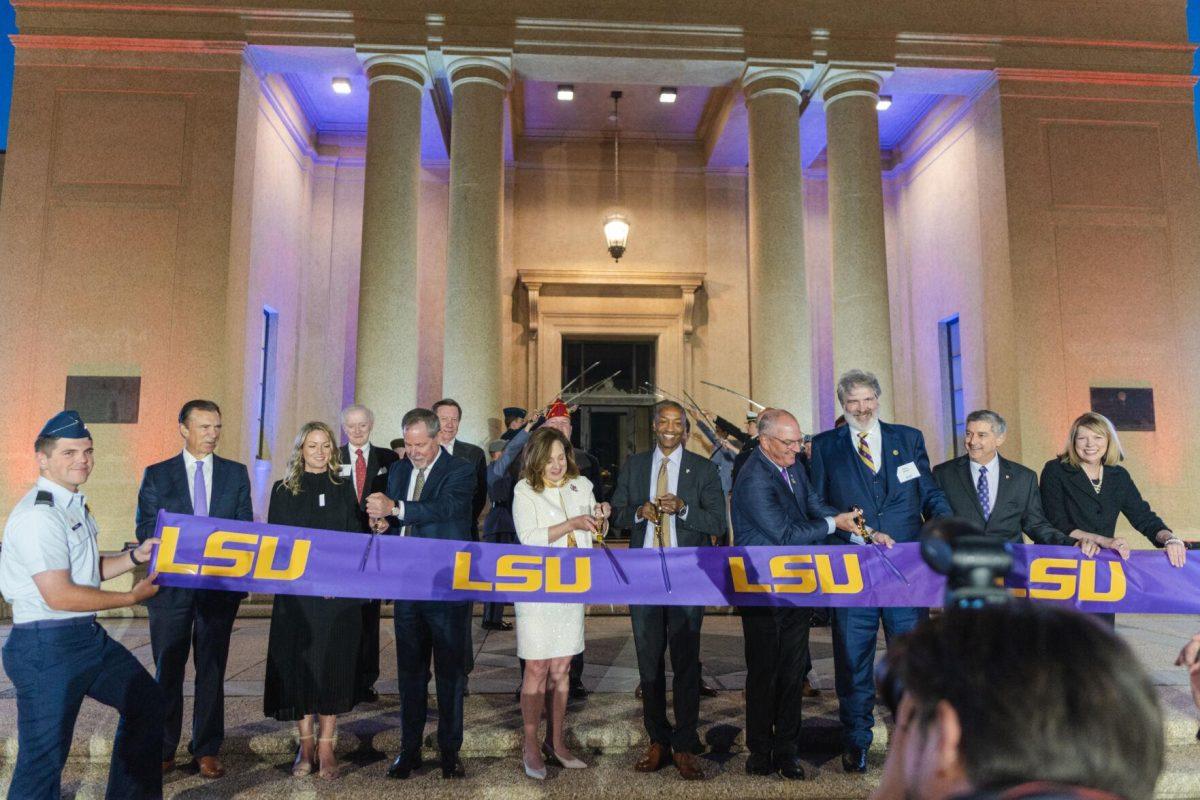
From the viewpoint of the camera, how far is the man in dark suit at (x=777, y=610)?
14.7 feet

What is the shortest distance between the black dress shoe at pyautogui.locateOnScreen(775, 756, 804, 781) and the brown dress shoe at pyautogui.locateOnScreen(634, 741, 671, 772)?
627 mm

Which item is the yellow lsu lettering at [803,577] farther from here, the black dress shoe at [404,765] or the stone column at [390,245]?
the stone column at [390,245]

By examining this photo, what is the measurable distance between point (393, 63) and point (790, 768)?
10.2 meters

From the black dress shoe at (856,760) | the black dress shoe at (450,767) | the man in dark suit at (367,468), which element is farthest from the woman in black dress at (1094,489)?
the man in dark suit at (367,468)

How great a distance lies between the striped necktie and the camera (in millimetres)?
4852

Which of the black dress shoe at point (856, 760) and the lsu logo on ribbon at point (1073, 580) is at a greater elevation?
the lsu logo on ribbon at point (1073, 580)

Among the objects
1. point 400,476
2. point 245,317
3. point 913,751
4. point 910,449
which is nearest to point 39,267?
point 245,317

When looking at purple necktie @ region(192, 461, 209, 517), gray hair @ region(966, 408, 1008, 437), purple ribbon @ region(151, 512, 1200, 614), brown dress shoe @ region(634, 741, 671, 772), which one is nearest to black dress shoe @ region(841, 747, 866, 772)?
purple ribbon @ region(151, 512, 1200, 614)

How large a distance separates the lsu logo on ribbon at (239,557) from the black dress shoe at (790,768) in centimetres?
286

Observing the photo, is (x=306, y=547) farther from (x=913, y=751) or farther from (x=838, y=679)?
(x=913, y=751)

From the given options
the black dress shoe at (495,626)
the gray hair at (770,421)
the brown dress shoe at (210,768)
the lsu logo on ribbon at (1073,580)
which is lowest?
the brown dress shoe at (210,768)

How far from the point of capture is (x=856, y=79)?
11391 millimetres

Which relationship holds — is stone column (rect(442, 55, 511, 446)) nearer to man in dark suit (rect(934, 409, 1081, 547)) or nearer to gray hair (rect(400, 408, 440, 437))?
gray hair (rect(400, 408, 440, 437))

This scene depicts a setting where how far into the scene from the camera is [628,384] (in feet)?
47.7
